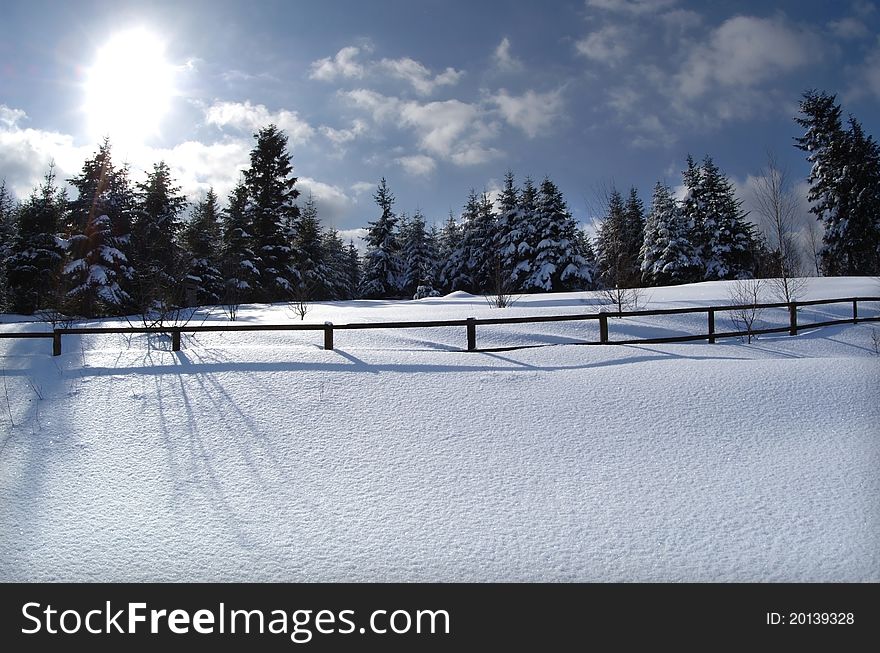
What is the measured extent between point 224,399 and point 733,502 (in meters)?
6.17

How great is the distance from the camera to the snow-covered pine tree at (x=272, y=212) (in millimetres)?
35375

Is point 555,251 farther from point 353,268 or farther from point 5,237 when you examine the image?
point 5,237

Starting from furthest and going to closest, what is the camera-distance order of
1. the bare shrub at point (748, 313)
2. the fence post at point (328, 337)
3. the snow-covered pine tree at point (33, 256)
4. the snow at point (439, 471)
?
the snow-covered pine tree at point (33, 256) → the bare shrub at point (748, 313) → the fence post at point (328, 337) → the snow at point (439, 471)

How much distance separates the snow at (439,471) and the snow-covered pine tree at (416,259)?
39.4m

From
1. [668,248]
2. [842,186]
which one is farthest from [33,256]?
[842,186]

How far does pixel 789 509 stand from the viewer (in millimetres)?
3811

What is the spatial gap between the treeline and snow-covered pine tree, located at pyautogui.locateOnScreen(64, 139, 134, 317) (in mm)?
77

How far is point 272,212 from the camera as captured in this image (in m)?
36.7

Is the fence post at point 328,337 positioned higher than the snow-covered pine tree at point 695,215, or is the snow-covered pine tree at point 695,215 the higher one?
the snow-covered pine tree at point 695,215

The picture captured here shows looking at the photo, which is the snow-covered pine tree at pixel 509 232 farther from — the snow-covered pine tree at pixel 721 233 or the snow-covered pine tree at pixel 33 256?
the snow-covered pine tree at pixel 33 256

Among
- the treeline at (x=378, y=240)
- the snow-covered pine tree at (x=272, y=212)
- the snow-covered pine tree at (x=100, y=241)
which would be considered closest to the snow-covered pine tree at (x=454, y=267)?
the treeline at (x=378, y=240)
